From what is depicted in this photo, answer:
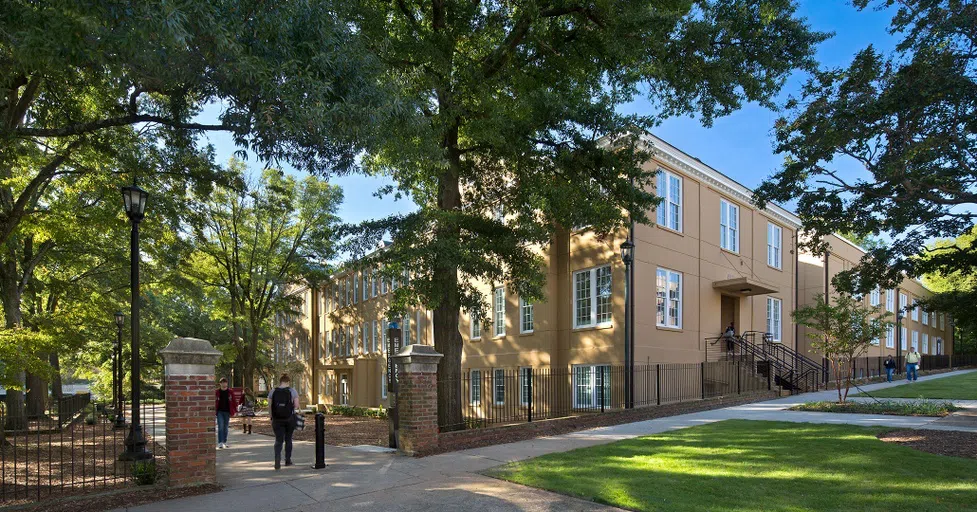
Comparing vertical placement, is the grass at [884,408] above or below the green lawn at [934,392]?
above

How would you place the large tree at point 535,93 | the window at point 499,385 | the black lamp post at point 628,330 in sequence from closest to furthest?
the large tree at point 535,93, the black lamp post at point 628,330, the window at point 499,385

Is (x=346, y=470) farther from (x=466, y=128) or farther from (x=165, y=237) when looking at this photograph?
(x=165, y=237)

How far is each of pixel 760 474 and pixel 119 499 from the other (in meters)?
8.36

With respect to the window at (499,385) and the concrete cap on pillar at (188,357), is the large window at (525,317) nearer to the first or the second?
the window at (499,385)

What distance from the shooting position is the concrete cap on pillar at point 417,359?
38.5ft

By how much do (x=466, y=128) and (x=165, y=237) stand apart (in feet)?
36.8

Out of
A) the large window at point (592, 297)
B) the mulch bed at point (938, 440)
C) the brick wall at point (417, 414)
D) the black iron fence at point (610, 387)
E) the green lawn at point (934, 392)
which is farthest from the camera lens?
the large window at point (592, 297)

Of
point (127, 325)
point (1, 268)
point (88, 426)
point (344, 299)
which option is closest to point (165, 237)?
point (1, 268)

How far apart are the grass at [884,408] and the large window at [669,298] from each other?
19.6ft

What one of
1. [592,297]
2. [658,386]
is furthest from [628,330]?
[592,297]

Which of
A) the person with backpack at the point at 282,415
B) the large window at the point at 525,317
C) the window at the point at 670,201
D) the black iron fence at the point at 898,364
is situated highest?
the window at the point at 670,201

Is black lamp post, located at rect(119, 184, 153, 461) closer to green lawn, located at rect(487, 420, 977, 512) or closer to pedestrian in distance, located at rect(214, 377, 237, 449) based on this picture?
pedestrian in distance, located at rect(214, 377, 237, 449)

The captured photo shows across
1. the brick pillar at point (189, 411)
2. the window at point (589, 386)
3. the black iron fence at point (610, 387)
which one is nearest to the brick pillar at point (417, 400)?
the brick pillar at point (189, 411)

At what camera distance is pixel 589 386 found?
22.1m
